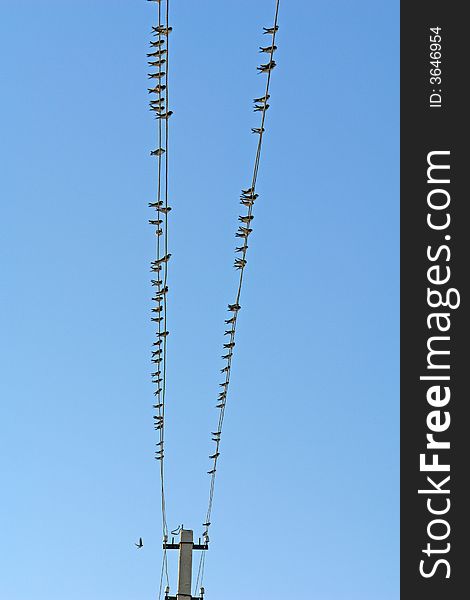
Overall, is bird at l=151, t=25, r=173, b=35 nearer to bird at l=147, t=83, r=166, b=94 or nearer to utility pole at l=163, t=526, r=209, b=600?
bird at l=147, t=83, r=166, b=94

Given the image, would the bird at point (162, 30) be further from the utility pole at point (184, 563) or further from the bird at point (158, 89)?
the utility pole at point (184, 563)

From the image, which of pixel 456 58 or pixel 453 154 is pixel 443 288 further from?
pixel 456 58

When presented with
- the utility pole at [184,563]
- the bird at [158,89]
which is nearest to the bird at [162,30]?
the bird at [158,89]

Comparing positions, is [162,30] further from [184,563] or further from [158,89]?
[184,563]

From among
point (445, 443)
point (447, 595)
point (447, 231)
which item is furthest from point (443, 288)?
point (447, 595)

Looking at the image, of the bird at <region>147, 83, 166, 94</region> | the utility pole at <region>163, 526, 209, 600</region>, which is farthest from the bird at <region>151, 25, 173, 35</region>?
the utility pole at <region>163, 526, 209, 600</region>

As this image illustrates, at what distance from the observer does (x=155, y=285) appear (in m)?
30.1

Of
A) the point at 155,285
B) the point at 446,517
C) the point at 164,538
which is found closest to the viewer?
the point at 446,517

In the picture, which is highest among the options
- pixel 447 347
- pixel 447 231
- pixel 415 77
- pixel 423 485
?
pixel 415 77

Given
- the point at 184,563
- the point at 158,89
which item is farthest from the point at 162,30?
the point at 184,563

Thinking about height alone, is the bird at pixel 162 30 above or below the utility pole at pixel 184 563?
above

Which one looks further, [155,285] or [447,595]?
[155,285]

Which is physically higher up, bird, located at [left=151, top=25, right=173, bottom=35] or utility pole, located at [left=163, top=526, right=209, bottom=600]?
bird, located at [left=151, top=25, right=173, bottom=35]

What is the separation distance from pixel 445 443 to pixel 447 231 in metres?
4.01
